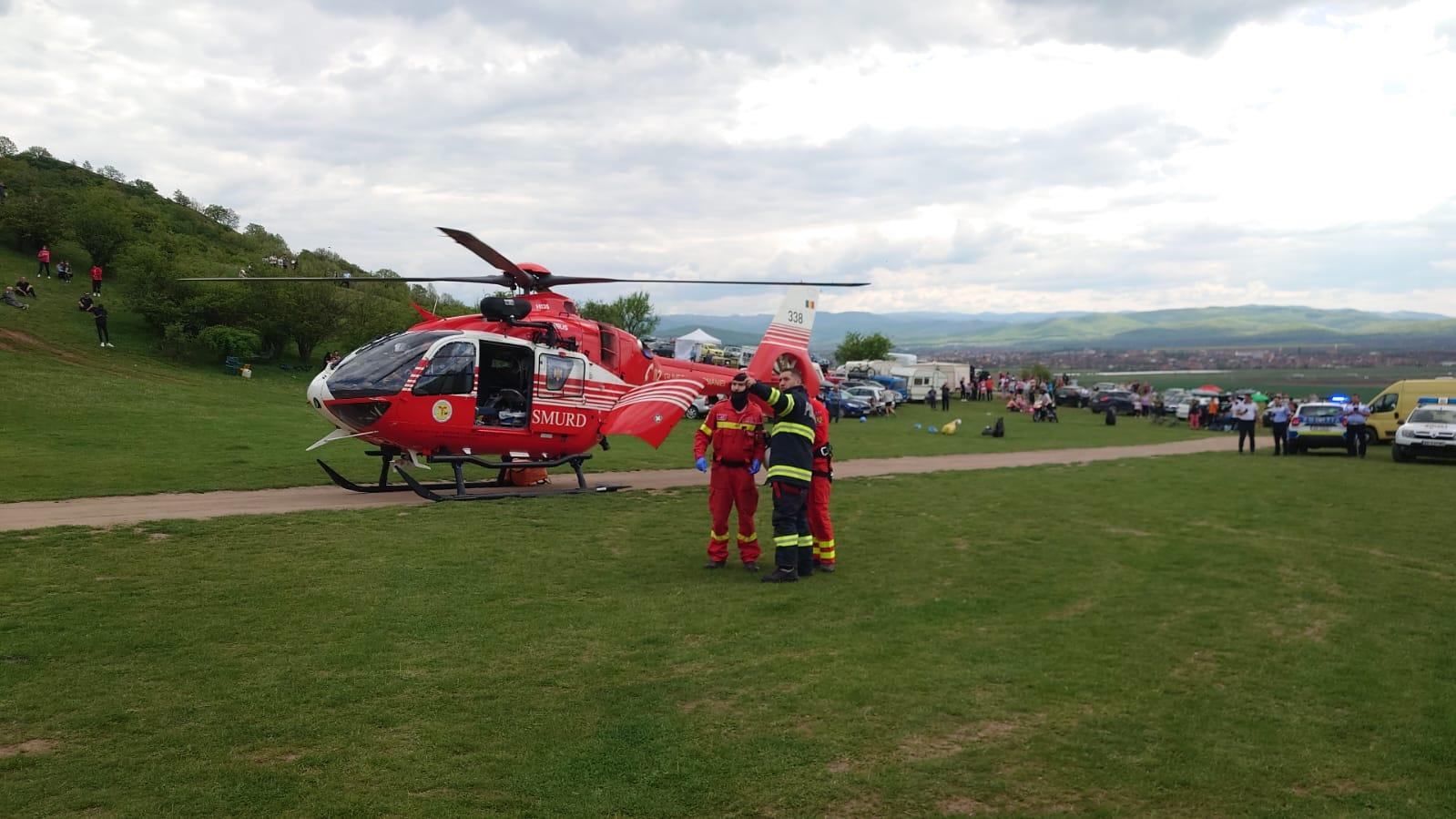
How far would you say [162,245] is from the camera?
40.6m

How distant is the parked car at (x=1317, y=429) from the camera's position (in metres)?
25.9

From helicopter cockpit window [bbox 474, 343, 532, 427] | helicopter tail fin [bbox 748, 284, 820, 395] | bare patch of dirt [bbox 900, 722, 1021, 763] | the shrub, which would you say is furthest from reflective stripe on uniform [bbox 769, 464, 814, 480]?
the shrub

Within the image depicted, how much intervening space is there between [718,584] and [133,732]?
199 inches

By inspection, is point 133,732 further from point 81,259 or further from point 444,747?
point 81,259

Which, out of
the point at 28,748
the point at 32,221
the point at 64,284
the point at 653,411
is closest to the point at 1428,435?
the point at 653,411

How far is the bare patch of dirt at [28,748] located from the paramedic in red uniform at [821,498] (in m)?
6.47

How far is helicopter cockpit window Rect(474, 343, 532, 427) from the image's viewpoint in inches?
563

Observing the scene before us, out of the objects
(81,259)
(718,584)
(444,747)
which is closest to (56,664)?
(444,747)

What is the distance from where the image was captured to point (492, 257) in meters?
14.1

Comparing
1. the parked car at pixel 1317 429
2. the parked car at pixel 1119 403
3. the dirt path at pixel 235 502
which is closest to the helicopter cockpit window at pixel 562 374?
the dirt path at pixel 235 502

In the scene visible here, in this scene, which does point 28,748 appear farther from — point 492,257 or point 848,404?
point 848,404

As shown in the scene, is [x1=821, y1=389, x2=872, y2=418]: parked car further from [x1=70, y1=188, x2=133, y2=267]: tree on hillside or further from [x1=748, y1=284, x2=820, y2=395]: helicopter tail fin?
[x1=70, y1=188, x2=133, y2=267]: tree on hillside

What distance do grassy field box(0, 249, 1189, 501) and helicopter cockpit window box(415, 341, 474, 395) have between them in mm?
3158

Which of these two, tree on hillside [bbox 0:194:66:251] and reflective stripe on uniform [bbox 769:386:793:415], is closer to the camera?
reflective stripe on uniform [bbox 769:386:793:415]
